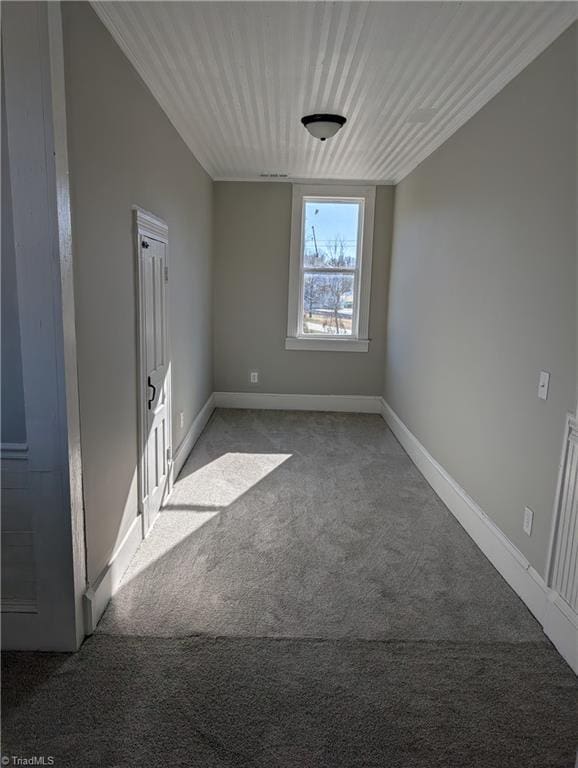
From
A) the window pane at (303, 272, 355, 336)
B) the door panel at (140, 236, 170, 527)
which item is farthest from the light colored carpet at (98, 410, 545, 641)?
the window pane at (303, 272, 355, 336)

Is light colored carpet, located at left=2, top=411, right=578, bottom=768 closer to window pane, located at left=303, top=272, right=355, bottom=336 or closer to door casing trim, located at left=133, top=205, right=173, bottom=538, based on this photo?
door casing trim, located at left=133, top=205, right=173, bottom=538

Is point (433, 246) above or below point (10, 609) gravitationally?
above

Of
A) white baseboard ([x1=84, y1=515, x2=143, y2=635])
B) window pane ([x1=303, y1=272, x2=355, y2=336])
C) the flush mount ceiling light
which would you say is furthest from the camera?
window pane ([x1=303, y1=272, x2=355, y2=336])

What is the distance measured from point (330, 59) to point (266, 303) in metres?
3.41

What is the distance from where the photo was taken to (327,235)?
5777 mm

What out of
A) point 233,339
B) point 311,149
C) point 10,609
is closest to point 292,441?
point 233,339

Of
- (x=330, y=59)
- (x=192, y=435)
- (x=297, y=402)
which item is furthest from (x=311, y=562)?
(x=297, y=402)

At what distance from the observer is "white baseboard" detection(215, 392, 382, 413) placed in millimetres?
6035

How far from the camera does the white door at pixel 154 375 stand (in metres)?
2.88

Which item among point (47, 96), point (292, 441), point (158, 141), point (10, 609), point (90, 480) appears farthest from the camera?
point (292, 441)

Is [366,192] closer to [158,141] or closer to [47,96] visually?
[158,141]

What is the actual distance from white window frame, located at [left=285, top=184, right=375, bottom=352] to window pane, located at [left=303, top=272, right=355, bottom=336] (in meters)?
0.06

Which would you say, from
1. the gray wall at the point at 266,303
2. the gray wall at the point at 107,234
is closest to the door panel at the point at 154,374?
the gray wall at the point at 107,234

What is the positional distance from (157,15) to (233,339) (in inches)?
154
